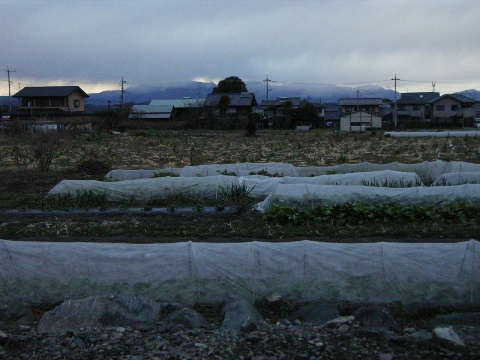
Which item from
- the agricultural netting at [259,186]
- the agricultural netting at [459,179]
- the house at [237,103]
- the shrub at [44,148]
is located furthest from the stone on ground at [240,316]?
the house at [237,103]

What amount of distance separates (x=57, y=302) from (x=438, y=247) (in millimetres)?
3576

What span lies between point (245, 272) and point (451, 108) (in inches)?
2013

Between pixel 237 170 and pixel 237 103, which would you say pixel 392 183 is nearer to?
pixel 237 170

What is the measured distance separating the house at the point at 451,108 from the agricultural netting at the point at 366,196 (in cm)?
4480

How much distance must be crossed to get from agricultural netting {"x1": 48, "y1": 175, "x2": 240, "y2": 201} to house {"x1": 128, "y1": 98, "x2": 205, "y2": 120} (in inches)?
1558

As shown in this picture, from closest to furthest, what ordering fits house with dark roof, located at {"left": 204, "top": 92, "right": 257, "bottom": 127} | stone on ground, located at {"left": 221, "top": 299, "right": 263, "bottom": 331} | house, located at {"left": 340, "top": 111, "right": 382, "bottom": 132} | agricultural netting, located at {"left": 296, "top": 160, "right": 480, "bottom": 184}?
1. stone on ground, located at {"left": 221, "top": 299, "right": 263, "bottom": 331}
2. agricultural netting, located at {"left": 296, "top": 160, "right": 480, "bottom": 184}
3. house, located at {"left": 340, "top": 111, "right": 382, "bottom": 132}
4. house with dark roof, located at {"left": 204, "top": 92, "right": 257, "bottom": 127}

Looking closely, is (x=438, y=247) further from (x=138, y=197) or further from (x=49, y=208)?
(x=49, y=208)

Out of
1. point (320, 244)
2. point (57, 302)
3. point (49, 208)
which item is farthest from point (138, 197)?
→ point (320, 244)

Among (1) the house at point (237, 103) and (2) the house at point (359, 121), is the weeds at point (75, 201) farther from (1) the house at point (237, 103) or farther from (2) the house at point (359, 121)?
(1) the house at point (237, 103)

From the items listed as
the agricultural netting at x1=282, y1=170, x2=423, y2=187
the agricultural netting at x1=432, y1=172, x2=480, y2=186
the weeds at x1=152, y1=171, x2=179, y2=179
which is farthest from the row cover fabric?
the agricultural netting at x1=282, y1=170, x2=423, y2=187

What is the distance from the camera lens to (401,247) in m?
4.73

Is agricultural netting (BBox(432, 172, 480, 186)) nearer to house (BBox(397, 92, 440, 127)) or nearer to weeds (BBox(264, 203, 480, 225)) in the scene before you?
weeds (BBox(264, 203, 480, 225))

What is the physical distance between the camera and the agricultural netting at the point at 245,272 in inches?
181

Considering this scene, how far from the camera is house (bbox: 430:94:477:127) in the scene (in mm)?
49691
